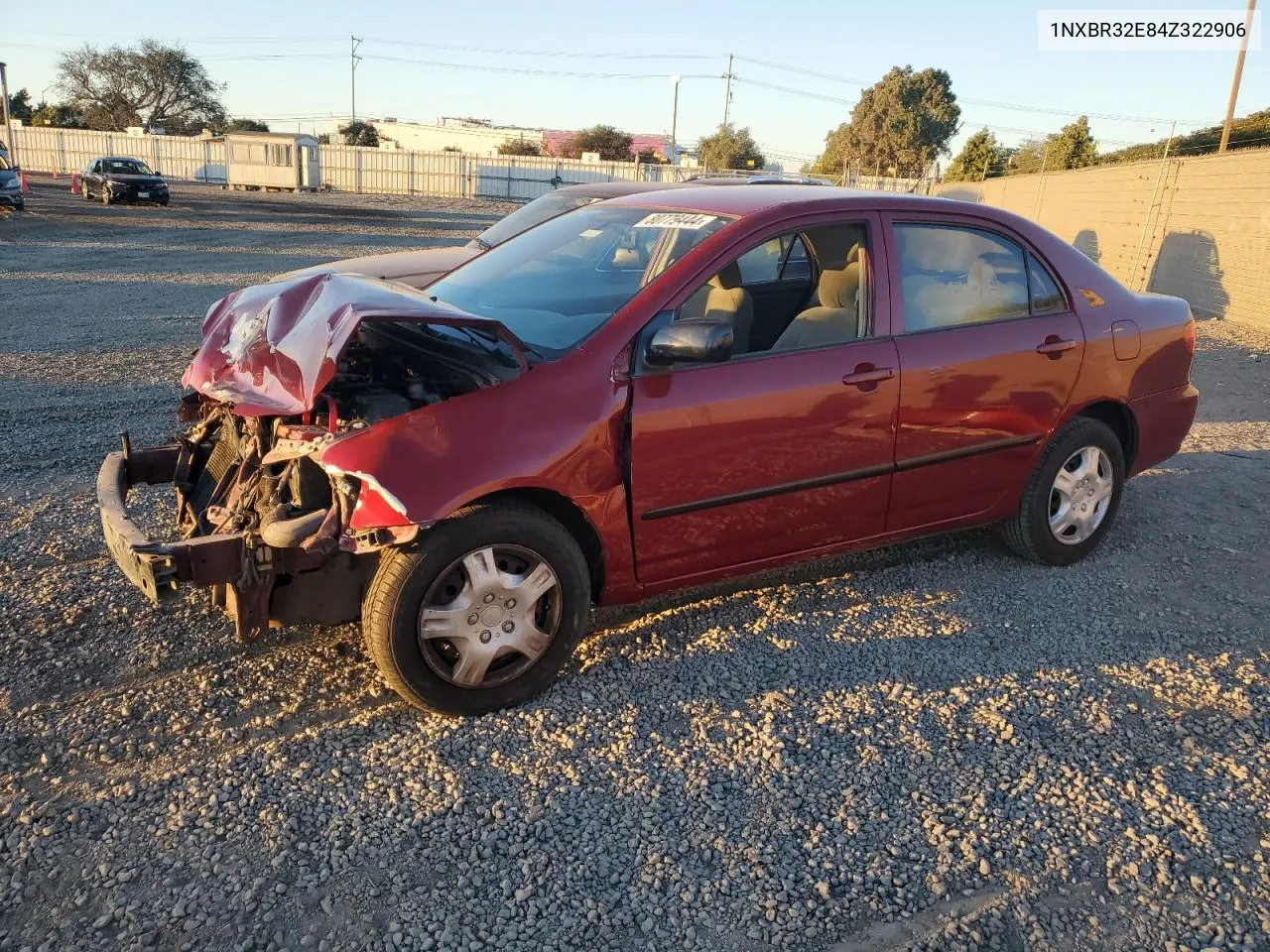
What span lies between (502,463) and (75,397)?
5.56 m

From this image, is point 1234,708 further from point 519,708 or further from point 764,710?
point 519,708

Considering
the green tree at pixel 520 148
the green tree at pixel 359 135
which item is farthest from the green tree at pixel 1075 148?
the green tree at pixel 359 135

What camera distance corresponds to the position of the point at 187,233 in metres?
22.5

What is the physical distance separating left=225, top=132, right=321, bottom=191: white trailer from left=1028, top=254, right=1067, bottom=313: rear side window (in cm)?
4636

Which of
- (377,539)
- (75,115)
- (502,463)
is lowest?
(377,539)

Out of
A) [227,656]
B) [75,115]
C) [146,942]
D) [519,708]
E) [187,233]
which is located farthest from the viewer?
[75,115]

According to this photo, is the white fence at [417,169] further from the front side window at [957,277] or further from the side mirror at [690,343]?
the side mirror at [690,343]

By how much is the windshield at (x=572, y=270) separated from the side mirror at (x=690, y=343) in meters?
0.28

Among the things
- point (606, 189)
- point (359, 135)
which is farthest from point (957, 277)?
point (359, 135)

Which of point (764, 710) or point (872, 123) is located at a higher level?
point (872, 123)

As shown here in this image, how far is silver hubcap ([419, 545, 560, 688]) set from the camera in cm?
312

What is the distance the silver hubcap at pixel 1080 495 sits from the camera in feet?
15.1

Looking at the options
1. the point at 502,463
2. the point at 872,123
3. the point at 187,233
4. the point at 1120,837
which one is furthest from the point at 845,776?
the point at 872,123

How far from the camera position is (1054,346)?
4.34m
